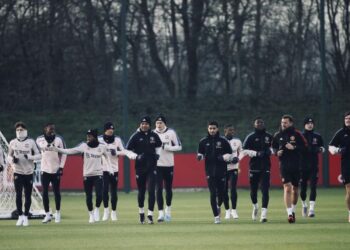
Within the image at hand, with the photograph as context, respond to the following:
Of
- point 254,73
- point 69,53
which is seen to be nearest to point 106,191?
point 69,53

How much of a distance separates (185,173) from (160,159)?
53.5 feet

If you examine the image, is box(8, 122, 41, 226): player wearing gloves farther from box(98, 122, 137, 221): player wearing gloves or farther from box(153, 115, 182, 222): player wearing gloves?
box(153, 115, 182, 222): player wearing gloves

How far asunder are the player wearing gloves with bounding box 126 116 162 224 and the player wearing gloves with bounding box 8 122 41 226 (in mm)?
2170

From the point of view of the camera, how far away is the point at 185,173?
39969mm

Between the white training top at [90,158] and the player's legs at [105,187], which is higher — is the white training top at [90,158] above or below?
above

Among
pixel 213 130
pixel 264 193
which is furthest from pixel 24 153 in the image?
pixel 264 193

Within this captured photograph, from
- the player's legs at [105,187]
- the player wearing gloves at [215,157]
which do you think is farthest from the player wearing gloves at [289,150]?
the player's legs at [105,187]

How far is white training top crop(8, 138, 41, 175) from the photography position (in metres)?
22.6

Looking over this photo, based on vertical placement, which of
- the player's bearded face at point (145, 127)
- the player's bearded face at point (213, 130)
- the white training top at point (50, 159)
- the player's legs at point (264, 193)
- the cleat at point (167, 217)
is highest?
the player's bearded face at point (145, 127)

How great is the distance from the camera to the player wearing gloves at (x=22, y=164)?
22594 mm

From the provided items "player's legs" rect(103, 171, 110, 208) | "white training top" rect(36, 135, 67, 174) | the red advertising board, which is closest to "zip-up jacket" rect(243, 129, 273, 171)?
"player's legs" rect(103, 171, 110, 208)

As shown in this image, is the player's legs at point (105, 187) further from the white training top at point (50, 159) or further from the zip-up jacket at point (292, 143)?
the zip-up jacket at point (292, 143)

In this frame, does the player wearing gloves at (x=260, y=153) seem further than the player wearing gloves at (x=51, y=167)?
No

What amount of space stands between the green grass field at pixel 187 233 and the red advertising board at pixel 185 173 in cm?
1209
